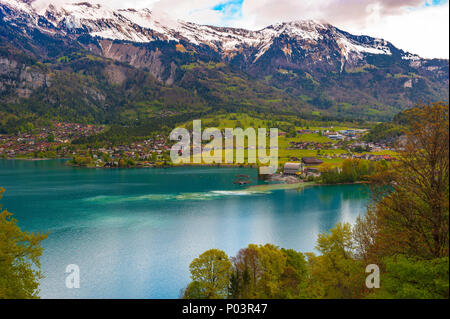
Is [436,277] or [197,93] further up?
[197,93]

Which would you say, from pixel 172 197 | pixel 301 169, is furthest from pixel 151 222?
pixel 301 169

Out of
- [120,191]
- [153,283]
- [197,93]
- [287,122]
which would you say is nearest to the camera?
[153,283]

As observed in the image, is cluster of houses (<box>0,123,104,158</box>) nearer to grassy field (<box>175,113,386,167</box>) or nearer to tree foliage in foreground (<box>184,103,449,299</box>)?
grassy field (<box>175,113,386,167</box>)

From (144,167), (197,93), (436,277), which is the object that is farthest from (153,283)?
(197,93)

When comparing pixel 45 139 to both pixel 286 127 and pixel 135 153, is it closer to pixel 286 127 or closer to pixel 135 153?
pixel 135 153

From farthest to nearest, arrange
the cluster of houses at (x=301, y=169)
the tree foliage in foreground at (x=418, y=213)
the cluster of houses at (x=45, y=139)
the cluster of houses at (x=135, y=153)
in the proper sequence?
the cluster of houses at (x=45, y=139) → the cluster of houses at (x=135, y=153) → the cluster of houses at (x=301, y=169) → the tree foliage in foreground at (x=418, y=213)

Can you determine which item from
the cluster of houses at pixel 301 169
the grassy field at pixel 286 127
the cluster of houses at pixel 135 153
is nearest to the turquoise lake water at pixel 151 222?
the cluster of houses at pixel 301 169

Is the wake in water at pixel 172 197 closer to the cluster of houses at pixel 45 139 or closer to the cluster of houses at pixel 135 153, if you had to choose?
the cluster of houses at pixel 135 153

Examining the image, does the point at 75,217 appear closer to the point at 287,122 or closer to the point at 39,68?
the point at 287,122
